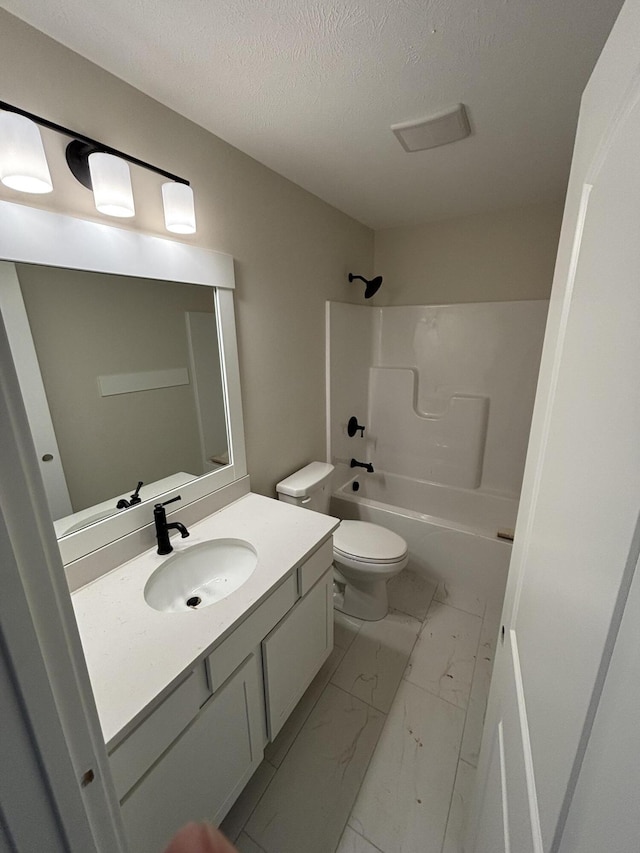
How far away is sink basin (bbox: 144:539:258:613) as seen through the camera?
115 cm

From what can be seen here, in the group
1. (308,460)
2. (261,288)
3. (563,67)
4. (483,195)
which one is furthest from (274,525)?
(483,195)

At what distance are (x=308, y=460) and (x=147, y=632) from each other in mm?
1323

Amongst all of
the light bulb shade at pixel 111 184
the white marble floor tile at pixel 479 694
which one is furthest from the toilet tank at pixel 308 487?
the light bulb shade at pixel 111 184

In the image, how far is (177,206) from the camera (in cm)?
112

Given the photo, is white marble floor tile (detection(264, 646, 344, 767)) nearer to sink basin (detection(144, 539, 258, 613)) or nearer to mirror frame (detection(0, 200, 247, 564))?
sink basin (detection(144, 539, 258, 613))

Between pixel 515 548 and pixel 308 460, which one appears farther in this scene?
pixel 308 460

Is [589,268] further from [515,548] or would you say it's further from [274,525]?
[274,525]

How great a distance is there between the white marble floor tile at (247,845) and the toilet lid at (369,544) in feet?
3.33

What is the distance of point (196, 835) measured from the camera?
373mm

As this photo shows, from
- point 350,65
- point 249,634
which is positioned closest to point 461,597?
point 249,634

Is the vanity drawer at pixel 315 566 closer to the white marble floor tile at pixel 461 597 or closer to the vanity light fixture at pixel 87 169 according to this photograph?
the white marble floor tile at pixel 461 597

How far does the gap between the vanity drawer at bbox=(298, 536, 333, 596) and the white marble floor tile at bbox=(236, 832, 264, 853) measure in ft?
2.46

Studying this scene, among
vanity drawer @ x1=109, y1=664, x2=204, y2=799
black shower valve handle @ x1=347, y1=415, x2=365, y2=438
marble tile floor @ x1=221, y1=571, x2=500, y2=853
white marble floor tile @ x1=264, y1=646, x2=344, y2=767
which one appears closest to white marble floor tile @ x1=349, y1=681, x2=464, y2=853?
marble tile floor @ x1=221, y1=571, x2=500, y2=853

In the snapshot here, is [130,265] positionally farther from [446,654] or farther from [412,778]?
[446,654]
